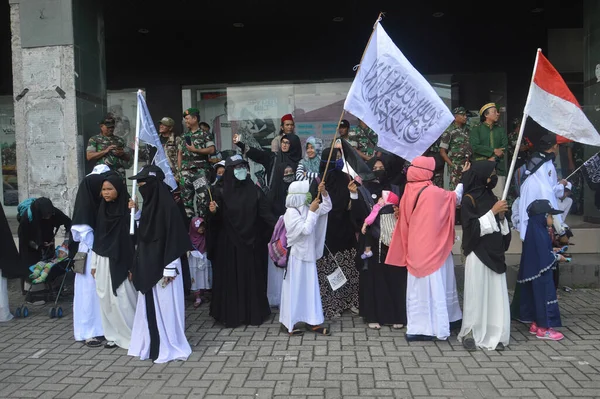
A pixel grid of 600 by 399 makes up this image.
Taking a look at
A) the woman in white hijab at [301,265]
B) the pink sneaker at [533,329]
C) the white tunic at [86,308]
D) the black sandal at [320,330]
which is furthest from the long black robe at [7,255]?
the pink sneaker at [533,329]

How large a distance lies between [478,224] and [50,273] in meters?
5.43

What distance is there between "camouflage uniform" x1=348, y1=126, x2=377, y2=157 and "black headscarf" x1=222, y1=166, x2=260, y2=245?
2887 millimetres

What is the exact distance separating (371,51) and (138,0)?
6137 mm

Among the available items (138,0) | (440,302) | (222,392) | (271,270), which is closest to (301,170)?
(271,270)

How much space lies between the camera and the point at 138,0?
9383mm

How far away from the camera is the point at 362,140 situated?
8055 millimetres

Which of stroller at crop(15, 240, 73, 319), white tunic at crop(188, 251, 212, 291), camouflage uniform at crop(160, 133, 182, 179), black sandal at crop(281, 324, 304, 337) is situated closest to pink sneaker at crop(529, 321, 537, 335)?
black sandal at crop(281, 324, 304, 337)

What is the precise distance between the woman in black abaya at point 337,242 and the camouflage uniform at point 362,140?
2.13 m

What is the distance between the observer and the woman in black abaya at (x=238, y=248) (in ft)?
18.3

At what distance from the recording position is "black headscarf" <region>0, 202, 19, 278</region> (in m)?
6.17

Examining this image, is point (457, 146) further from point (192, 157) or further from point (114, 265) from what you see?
A: point (114, 265)

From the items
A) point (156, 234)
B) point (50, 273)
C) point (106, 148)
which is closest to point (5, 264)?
point (50, 273)

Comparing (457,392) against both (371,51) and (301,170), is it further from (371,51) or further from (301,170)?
(371,51)

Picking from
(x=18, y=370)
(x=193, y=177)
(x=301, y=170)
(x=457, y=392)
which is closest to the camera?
(x=457, y=392)
